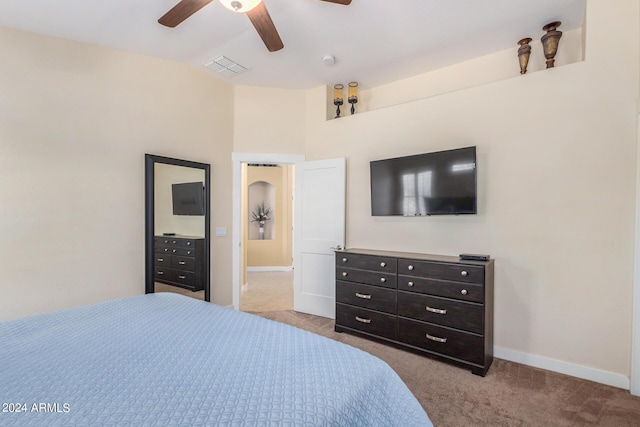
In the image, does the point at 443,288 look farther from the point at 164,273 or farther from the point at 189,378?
the point at 164,273

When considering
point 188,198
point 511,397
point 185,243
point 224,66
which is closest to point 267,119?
point 224,66

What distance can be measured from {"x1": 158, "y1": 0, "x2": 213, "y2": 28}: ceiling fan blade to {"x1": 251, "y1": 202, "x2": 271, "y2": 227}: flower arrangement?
18.8ft

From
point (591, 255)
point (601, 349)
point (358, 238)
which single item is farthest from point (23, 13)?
point (601, 349)

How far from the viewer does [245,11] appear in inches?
74.5

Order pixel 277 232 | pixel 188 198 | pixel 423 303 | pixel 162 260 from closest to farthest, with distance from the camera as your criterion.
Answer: pixel 423 303
pixel 162 260
pixel 188 198
pixel 277 232

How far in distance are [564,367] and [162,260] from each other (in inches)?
155

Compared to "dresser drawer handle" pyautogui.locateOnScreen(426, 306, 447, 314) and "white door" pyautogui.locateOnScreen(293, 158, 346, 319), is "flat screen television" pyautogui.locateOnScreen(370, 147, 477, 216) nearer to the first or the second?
"white door" pyautogui.locateOnScreen(293, 158, 346, 319)

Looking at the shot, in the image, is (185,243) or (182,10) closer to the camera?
(182,10)

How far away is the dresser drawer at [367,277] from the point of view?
2979 millimetres

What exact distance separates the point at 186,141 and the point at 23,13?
158cm

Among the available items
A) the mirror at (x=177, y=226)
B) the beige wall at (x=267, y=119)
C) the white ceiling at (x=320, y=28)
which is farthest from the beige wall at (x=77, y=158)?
the beige wall at (x=267, y=119)

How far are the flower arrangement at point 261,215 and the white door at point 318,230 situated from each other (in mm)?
3647

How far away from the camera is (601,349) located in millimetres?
2395

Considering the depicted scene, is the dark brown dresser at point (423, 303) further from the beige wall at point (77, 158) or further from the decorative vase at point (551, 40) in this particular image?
the beige wall at point (77, 158)
